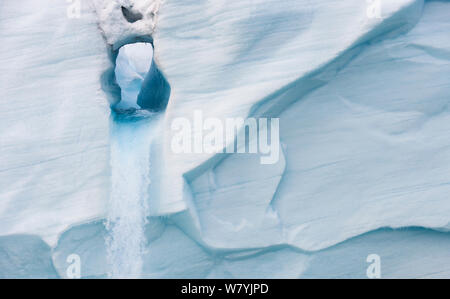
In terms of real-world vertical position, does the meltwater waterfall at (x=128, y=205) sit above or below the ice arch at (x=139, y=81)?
below

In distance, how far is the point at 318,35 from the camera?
347 centimetres

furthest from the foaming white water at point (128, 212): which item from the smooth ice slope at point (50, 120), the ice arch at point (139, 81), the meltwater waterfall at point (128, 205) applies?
the ice arch at point (139, 81)

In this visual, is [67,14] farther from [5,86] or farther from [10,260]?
[10,260]

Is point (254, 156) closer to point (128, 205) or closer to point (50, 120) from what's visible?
point (128, 205)

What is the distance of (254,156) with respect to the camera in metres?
3.50

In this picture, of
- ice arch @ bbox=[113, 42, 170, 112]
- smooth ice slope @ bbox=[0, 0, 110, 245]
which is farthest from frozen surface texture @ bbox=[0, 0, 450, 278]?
ice arch @ bbox=[113, 42, 170, 112]

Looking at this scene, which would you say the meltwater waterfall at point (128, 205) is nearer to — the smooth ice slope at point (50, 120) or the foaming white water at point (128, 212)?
the foaming white water at point (128, 212)

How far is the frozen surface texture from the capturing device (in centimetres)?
337

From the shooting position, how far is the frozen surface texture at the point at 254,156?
133 inches

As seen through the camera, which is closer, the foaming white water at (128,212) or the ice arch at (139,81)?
the foaming white water at (128,212)

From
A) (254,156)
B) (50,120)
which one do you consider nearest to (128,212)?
(50,120)

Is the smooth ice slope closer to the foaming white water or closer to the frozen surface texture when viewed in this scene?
the frozen surface texture

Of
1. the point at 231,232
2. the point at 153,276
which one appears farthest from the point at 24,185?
the point at 231,232
